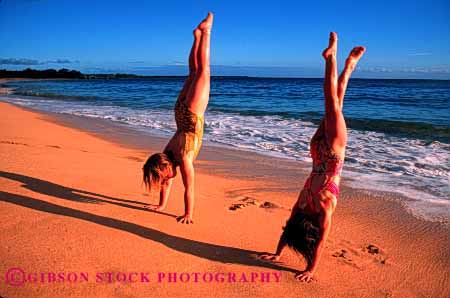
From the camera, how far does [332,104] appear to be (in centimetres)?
275

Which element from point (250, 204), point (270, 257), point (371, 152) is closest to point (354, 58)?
point (270, 257)

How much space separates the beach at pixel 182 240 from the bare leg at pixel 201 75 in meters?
1.19

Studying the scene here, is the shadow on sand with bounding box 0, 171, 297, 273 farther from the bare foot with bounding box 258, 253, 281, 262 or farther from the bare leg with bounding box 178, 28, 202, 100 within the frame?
the bare leg with bounding box 178, 28, 202, 100

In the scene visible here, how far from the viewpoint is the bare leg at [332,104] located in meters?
2.72

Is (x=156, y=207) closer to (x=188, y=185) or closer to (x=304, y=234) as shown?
(x=188, y=185)

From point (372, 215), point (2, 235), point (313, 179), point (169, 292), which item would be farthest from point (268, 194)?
point (2, 235)

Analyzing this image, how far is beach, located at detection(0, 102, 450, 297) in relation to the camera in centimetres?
267

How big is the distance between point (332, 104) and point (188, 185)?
1639 mm

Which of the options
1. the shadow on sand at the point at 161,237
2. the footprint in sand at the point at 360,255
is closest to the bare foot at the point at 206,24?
the shadow on sand at the point at 161,237

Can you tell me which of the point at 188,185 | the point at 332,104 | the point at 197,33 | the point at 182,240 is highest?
the point at 197,33

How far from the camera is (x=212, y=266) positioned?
2.98 meters

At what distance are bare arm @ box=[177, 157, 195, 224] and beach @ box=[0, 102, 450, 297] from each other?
114mm

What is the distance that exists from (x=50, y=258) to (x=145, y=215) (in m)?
1.17

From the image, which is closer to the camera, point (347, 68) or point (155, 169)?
point (347, 68)
